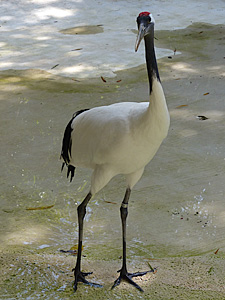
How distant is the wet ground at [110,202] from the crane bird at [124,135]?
190mm

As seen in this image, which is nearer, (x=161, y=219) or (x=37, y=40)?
(x=161, y=219)

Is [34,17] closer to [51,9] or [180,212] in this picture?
[51,9]

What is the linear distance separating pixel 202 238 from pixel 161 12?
6.66 meters

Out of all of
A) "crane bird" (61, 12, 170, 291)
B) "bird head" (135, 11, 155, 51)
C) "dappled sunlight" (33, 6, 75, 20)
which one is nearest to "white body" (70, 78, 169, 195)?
"crane bird" (61, 12, 170, 291)

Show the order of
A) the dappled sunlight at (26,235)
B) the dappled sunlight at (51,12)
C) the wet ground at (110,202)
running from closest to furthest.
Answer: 1. the wet ground at (110,202)
2. the dappled sunlight at (26,235)
3. the dappled sunlight at (51,12)

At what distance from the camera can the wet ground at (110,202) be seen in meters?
2.77

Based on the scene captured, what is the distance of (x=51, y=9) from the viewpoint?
30.7 feet

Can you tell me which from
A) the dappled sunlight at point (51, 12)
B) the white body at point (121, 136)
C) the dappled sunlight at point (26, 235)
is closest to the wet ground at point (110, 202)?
the dappled sunlight at point (26, 235)

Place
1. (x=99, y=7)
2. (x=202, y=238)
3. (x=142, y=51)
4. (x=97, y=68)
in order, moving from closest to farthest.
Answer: (x=202, y=238) < (x=97, y=68) < (x=142, y=51) < (x=99, y=7)

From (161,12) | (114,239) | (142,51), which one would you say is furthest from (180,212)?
(161,12)

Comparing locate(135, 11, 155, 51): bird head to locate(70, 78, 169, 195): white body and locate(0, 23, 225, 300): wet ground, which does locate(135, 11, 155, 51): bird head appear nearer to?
locate(70, 78, 169, 195): white body

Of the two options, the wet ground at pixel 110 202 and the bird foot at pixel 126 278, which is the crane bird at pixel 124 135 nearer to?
the bird foot at pixel 126 278

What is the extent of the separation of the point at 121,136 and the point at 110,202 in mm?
1139

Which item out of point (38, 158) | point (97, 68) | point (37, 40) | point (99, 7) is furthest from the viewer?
point (99, 7)
